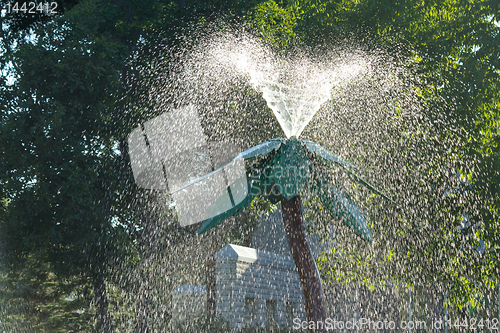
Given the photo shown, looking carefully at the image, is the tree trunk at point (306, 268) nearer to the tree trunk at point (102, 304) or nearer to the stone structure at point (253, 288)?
the stone structure at point (253, 288)

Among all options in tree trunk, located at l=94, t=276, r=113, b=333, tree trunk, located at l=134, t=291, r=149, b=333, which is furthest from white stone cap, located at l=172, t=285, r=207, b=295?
tree trunk, located at l=94, t=276, r=113, b=333

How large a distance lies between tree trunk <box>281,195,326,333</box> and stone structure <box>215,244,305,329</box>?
6.05 m

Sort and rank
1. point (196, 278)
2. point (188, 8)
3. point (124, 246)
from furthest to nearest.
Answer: point (196, 278) < point (188, 8) < point (124, 246)

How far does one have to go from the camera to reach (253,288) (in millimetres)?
13547

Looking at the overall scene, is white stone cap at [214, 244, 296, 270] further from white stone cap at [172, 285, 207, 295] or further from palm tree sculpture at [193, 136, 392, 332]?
palm tree sculpture at [193, 136, 392, 332]

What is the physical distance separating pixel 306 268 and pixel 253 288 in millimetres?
7422

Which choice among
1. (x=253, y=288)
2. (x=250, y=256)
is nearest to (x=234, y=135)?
(x=250, y=256)

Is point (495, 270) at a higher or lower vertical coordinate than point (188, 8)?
lower

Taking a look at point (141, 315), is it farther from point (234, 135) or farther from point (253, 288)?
point (234, 135)

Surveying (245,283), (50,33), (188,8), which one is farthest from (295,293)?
(50,33)

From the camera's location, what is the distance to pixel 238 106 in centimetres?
1536

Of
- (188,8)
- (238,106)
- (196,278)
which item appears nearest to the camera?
(238,106)

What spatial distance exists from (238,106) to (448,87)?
6.11 m

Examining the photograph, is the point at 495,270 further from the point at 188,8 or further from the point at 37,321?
the point at 37,321
